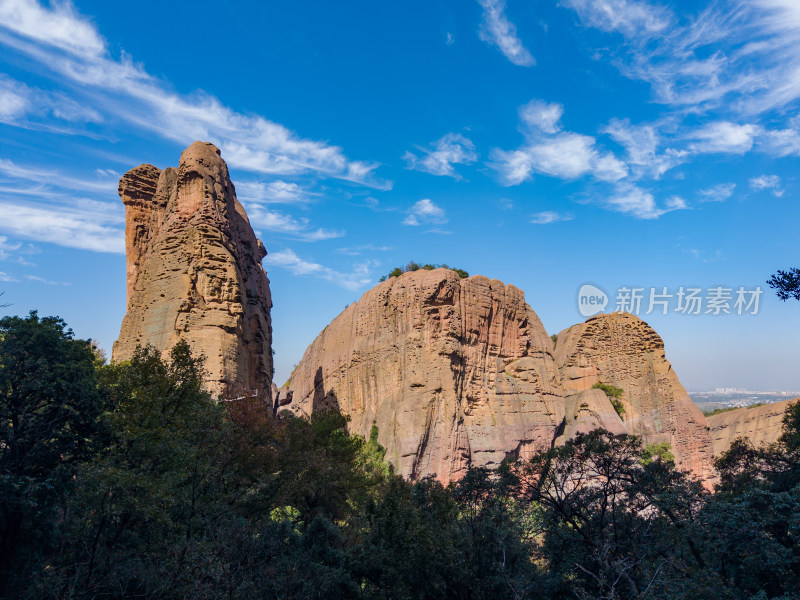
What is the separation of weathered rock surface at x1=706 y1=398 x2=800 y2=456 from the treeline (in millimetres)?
37229

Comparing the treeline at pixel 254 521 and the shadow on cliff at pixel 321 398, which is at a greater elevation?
the shadow on cliff at pixel 321 398

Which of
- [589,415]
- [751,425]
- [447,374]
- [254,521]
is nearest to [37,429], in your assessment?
[254,521]

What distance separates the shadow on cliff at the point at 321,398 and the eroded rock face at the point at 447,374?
0.81 feet

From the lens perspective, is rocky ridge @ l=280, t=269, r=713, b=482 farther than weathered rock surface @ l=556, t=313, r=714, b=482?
No

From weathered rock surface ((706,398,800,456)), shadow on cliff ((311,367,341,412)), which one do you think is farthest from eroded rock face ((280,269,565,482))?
weathered rock surface ((706,398,800,456))

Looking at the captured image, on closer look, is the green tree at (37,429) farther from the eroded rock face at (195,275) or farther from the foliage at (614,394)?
the foliage at (614,394)

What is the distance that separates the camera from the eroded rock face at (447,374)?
3841 centimetres

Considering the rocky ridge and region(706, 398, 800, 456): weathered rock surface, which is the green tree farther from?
region(706, 398, 800, 456): weathered rock surface

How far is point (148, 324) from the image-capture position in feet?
93.8

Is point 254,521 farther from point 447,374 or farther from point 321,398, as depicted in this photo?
point 321,398

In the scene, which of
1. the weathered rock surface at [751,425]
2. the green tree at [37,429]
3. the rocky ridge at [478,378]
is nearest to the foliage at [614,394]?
the rocky ridge at [478,378]

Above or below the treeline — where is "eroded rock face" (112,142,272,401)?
above

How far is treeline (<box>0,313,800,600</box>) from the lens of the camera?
12.9 metres

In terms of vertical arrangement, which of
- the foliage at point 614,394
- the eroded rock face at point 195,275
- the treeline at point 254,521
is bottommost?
the treeline at point 254,521
